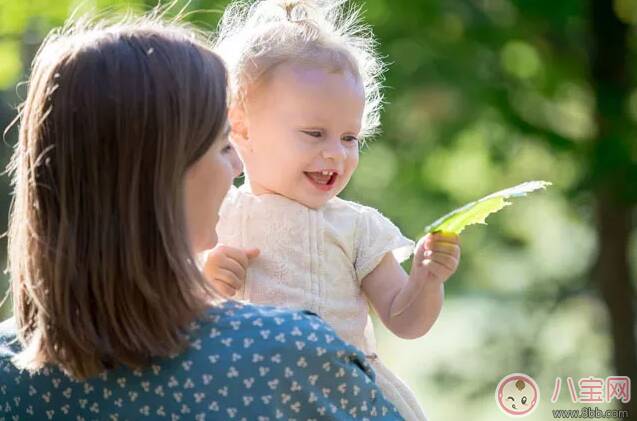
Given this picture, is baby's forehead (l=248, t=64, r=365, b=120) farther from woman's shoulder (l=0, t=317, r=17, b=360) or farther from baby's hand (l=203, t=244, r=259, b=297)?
woman's shoulder (l=0, t=317, r=17, b=360)

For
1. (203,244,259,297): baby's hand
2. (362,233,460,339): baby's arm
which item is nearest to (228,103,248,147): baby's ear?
(203,244,259,297): baby's hand

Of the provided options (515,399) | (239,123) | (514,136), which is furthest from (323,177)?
(514,136)

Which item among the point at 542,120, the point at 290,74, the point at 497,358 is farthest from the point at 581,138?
the point at 290,74

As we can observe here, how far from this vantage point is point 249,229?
99.1 inches

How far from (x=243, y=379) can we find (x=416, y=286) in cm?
73

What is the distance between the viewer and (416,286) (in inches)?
96.8

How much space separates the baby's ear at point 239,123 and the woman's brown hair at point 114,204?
61 centimetres

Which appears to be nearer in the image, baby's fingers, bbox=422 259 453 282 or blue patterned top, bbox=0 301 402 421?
blue patterned top, bbox=0 301 402 421

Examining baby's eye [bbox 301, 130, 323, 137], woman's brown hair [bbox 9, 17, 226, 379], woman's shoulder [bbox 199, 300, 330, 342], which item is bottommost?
woman's shoulder [bbox 199, 300, 330, 342]

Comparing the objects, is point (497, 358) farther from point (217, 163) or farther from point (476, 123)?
point (217, 163)

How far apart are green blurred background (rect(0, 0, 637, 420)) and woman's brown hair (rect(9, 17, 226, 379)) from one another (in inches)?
156

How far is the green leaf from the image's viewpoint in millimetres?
2260

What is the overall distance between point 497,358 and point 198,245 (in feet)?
24.8

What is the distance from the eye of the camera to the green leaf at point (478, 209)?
89.0 inches
